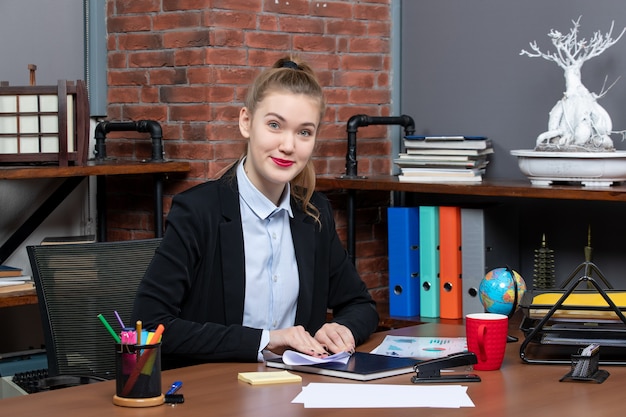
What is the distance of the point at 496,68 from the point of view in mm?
3623

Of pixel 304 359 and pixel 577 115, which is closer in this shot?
pixel 304 359

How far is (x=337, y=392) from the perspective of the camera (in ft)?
5.74

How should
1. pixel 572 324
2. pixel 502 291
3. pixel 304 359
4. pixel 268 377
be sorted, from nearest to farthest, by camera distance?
pixel 268 377 < pixel 304 359 < pixel 572 324 < pixel 502 291

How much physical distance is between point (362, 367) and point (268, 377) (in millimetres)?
196

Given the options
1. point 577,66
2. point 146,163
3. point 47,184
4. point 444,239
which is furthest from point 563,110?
point 47,184

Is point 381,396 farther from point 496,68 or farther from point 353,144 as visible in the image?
point 496,68

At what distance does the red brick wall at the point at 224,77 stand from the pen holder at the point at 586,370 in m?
1.81

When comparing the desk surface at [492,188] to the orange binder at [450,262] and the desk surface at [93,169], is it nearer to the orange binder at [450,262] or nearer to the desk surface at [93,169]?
the orange binder at [450,262]

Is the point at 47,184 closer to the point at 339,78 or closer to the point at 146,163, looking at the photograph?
the point at 146,163

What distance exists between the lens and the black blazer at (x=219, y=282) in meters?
2.07

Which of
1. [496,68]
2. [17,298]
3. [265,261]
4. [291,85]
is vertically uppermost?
[496,68]

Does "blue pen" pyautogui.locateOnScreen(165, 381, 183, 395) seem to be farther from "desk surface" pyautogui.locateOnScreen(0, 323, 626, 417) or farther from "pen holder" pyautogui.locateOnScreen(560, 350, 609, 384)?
"pen holder" pyautogui.locateOnScreen(560, 350, 609, 384)

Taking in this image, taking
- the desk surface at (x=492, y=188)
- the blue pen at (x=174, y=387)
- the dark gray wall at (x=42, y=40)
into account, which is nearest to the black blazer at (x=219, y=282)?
the blue pen at (x=174, y=387)

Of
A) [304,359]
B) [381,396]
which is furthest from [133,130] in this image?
[381,396]
